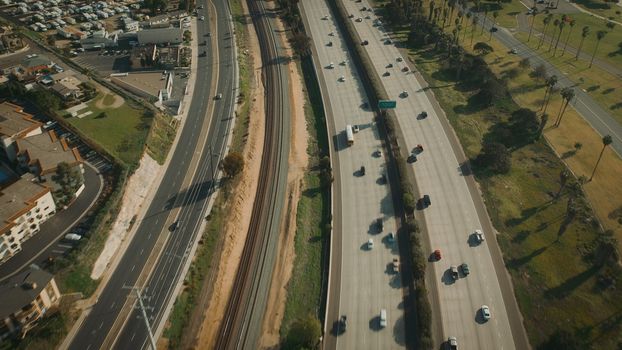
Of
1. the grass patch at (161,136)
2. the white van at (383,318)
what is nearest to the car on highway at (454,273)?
the white van at (383,318)

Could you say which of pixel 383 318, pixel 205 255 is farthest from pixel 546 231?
pixel 205 255

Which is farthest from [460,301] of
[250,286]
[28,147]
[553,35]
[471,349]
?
[553,35]

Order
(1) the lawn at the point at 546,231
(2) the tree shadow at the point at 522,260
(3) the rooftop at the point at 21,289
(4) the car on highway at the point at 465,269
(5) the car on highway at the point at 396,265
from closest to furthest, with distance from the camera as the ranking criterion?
(3) the rooftop at the point at 21,289 → (1) the lawn at the point at 546,231 → (4) the car on highway at the point at 465,269 → (5) the car on highway at the point at 396,265 → (2) the tree shadow at the point at 522,260

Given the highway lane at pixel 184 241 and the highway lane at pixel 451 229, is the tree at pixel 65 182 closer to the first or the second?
the highway lane at pixel 184 241

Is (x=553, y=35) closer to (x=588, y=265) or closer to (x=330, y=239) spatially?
(x=588, y=265)

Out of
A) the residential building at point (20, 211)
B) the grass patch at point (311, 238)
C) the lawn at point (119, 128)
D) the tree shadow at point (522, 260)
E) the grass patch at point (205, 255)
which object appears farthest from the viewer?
the lawn at point (119, 128)

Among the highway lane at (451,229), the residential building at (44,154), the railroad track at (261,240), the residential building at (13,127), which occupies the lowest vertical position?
the highway lane at (451,229)
